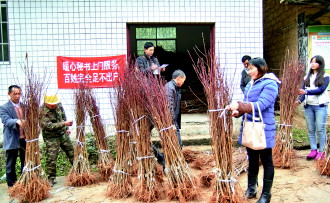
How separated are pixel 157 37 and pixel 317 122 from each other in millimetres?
7601

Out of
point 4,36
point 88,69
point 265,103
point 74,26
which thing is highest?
point 74,26

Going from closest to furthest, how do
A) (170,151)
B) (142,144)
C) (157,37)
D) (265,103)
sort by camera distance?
1. (265,103)
2. (170,151)
3. (142,144)
4. (157,37)

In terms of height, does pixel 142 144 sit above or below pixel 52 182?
above

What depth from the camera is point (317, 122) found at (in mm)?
4023

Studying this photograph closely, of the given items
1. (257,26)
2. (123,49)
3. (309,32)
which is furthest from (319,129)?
(123,49)

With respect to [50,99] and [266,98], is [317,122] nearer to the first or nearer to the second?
[266,98]

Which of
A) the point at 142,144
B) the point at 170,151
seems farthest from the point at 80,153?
the point at 170,151

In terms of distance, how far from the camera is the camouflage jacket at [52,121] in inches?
141

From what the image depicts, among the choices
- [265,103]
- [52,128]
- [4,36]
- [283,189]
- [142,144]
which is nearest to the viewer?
[265,103]

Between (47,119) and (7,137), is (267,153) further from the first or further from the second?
(7,137)

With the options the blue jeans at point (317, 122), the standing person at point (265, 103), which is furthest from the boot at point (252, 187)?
the blue jeans at point (317, 122)

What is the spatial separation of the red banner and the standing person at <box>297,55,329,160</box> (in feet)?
10.8

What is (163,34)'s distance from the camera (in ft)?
35.3

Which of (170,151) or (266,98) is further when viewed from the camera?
(170,151)
